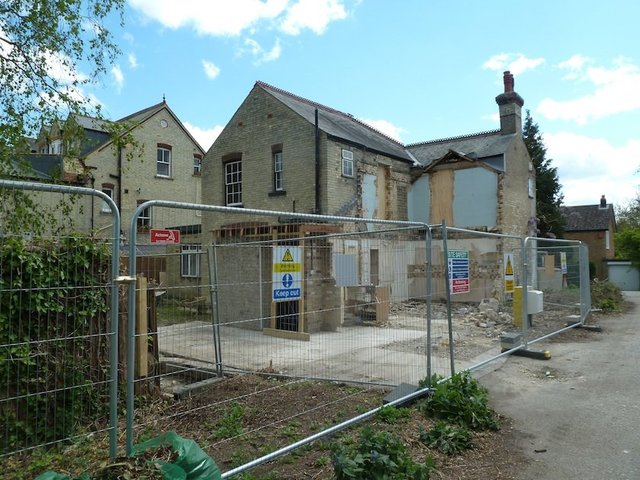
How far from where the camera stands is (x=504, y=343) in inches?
328

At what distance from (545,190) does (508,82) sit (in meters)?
12.3

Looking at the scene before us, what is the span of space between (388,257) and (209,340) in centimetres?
282

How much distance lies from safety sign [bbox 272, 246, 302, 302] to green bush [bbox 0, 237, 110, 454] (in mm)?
1695

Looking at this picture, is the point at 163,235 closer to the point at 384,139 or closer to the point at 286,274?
the point at 286,274

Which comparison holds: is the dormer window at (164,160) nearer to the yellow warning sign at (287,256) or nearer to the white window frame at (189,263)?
the white window frame at (189,263)

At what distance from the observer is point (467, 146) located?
22.3 metres

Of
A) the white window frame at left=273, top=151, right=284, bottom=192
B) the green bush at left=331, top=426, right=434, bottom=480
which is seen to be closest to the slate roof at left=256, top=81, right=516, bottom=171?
the white window frame at left=273, top=151, right=284, bottom=192

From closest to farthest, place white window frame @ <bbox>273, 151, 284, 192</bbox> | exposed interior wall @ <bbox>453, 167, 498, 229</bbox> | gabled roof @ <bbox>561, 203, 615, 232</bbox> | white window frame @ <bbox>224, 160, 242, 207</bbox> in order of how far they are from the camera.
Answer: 1. white window frame @ <bbox>273, 151, 284, 192</bbox>
2. white window frame @ <bbox>224, 160, 242, 207</bbox>
3. exposed interior wall @ <bbox>453, 167, 498, 229</bbox>
4. gabled roof @ <bbox>561, 203, 615, 232</bbox>

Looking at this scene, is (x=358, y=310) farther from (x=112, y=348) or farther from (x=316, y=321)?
(x=112, y=348)

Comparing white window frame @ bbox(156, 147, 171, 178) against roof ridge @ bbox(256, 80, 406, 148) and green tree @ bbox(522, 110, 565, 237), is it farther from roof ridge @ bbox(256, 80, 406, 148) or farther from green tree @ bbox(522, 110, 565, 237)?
green tree @ bbox(522, 110, 565, 237)

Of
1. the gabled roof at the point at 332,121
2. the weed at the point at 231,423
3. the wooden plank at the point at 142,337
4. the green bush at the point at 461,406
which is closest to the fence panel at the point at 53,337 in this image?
the wooden plank at the point at 142,337

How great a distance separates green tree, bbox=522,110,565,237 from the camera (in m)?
30.5

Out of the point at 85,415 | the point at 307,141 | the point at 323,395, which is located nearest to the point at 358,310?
the point at 323,395

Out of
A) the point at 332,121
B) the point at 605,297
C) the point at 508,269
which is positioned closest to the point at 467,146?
the point at 332,121
